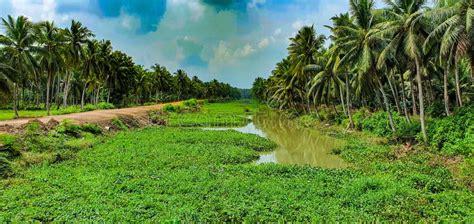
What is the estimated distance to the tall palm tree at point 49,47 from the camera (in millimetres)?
39312

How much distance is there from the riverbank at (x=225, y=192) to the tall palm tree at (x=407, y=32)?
5.46 m

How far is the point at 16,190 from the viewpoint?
486 inches

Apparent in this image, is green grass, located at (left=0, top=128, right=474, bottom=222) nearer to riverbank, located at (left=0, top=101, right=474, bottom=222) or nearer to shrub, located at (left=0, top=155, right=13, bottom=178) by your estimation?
riverbank, located at (left=0, top=101, right=474, bottom=222)

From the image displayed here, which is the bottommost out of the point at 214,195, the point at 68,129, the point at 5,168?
the point at 214,195

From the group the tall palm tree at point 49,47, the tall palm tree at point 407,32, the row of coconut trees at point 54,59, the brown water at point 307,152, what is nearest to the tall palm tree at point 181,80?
the row of coconut trees at point 54,59

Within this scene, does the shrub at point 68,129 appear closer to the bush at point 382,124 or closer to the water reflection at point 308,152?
the water reflection at point 308,152

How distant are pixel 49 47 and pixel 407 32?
3578cm

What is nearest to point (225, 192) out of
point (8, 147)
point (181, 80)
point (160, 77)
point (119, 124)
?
point (8, 147)

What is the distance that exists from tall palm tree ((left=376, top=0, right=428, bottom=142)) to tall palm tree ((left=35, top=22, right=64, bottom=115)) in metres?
33.4

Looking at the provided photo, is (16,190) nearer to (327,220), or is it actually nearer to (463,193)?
(327,220)

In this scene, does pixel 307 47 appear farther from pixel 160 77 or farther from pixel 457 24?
pixel 160 77

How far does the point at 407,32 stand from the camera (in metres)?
21.6

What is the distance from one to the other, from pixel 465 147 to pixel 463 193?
22.9 ft

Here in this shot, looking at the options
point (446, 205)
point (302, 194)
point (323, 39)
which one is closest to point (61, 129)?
point (302, 194)
